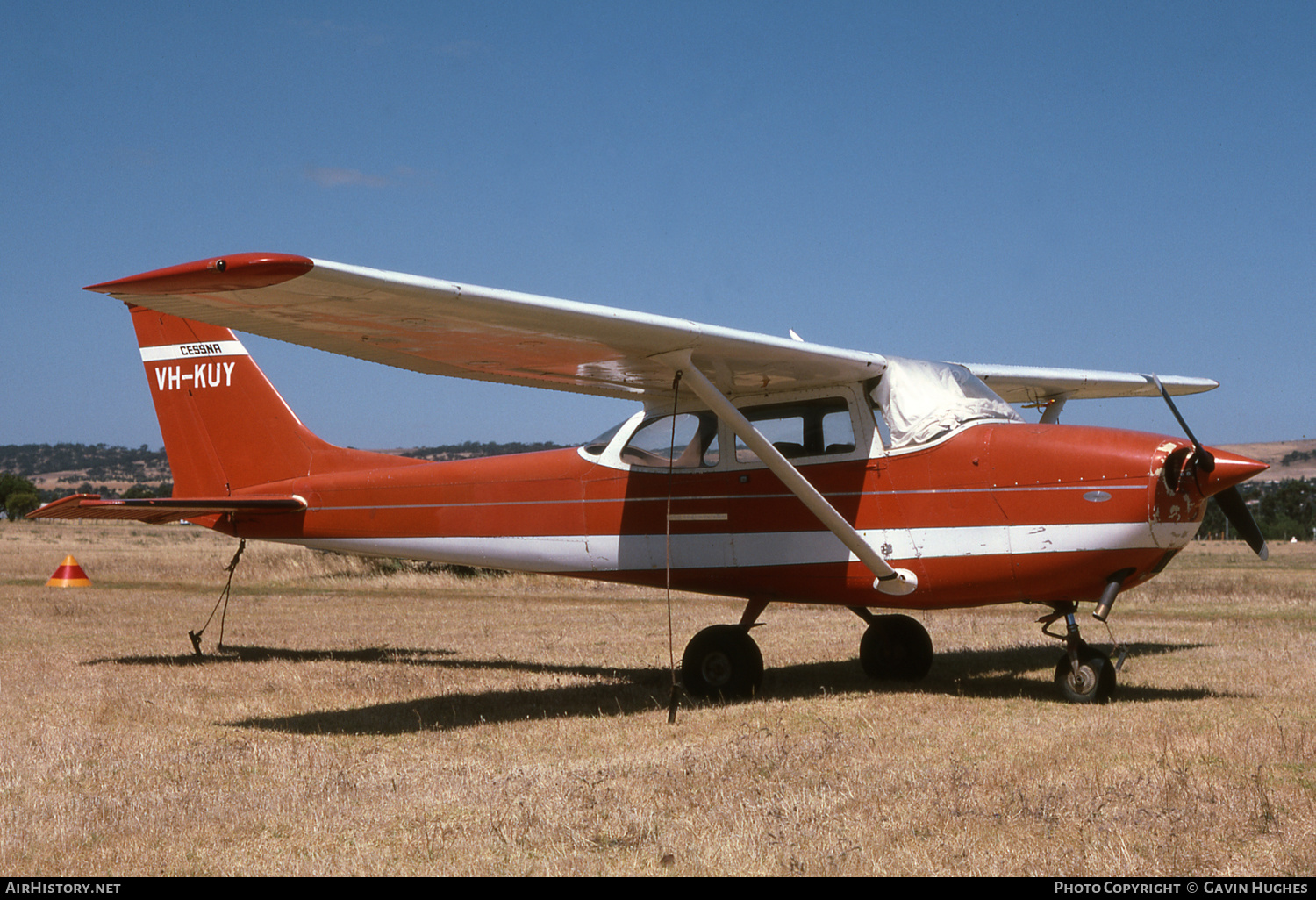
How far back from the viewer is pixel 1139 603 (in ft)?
57.7

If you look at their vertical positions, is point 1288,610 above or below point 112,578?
above

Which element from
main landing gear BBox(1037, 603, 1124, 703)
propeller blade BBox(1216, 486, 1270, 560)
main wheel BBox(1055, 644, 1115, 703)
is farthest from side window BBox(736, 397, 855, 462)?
propeller blade BBox(1216, 486, 1270, 560)

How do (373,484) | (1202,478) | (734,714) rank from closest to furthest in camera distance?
(1202,478), (734,714), (373,484)

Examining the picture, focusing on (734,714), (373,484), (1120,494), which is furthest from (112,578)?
(1120,494)

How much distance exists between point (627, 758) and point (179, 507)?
21.9ft

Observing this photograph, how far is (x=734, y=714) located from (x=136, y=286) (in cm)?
493

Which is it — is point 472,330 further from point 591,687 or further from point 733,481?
point 591,687

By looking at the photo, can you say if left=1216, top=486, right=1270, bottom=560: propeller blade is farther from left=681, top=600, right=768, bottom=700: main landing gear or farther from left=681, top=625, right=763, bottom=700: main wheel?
left=681, top=625, right=763, bottom=700: main wheel

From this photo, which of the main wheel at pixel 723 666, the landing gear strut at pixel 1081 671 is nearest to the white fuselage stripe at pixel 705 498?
the landing gear strut at pixel 1081 671

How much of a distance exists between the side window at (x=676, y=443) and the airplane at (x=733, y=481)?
0.02 meters

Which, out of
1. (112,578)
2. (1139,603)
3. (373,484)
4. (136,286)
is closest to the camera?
(136,286)

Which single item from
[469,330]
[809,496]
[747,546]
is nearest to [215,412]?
[469,330]

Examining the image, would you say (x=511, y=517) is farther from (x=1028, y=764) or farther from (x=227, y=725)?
(x=1028, y=764)

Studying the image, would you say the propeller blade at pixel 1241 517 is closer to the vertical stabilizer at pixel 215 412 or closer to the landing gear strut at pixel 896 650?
the landing gear strut at pixel 896 650
